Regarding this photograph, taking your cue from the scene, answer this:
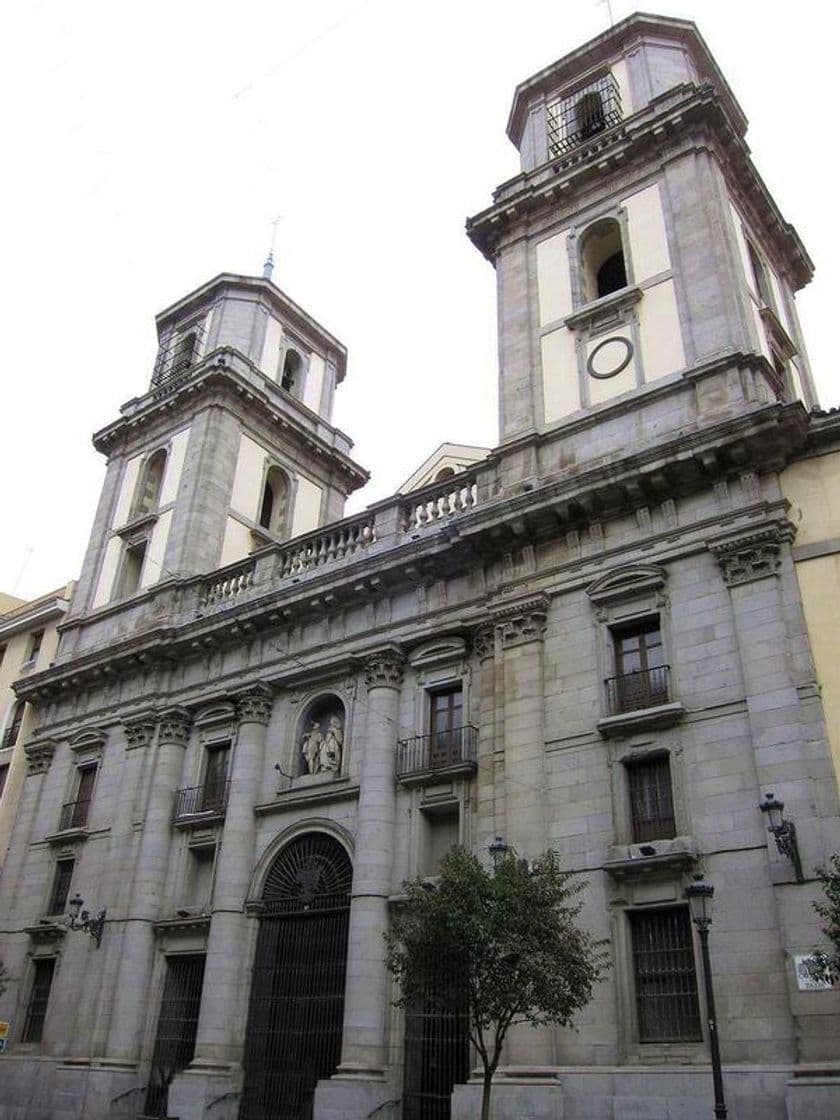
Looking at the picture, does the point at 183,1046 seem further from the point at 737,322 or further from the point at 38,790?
the point at 737,322

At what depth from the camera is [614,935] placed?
16.9 meters

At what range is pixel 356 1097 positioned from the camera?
60.2 ft

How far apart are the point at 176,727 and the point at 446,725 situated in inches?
341

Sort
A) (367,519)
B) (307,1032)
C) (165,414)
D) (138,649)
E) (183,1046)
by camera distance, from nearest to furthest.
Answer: (307,1032)
(183,1046)
(367,519)
(138,649)
(165,414)

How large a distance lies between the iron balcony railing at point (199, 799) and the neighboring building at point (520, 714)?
6 centimetres

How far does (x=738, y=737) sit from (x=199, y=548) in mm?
18856

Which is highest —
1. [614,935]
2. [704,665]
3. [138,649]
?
[138,649]

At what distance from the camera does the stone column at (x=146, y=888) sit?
76.6ft

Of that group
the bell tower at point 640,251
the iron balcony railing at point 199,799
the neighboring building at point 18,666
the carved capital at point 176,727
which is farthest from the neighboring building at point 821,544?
the neighboring building at point 18,666

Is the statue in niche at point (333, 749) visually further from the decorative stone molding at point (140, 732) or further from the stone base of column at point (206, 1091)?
the stone base of column at point (206, 1091)

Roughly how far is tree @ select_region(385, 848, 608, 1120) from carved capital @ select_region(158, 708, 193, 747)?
13144mm

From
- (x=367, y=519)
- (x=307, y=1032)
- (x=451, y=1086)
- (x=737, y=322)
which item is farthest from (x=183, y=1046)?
(x=737, y=322)

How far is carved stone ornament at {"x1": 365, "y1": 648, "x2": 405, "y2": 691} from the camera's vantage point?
22.9 meters

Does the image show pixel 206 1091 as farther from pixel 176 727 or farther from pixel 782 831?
pixel 782 831
